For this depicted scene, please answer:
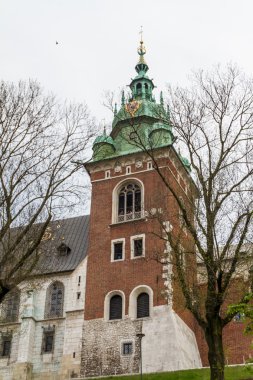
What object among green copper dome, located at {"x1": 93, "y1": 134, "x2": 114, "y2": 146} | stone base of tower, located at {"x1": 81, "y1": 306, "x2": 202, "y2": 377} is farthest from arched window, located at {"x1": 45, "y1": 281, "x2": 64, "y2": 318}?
green copper dome, located at {"x1": 93, "y1": 134, "x2": 114, "y2": 146}

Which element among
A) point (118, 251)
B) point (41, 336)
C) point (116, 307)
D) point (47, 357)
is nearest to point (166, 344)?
point (116, 307)

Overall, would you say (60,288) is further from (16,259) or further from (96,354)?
(16,259)

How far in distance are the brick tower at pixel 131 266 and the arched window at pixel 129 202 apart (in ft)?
0.22

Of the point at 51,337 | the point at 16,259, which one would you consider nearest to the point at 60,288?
the point at 51,337

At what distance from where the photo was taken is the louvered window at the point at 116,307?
35881 millimetres

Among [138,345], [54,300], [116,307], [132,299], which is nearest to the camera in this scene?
[138,345]

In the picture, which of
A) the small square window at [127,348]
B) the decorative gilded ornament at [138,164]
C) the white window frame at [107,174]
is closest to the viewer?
the small square window at [127,348]

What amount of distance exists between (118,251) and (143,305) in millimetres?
4187

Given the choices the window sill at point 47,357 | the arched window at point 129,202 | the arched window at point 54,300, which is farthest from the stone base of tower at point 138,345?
the arched window at point 129,202

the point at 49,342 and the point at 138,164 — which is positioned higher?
the point at 138,164

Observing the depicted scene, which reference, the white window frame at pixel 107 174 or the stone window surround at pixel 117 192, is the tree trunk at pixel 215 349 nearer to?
the stone window surround at pixel 117 192

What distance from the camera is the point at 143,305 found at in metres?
35.7

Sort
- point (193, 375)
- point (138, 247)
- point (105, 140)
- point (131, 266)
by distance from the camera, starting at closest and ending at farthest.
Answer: point (193, 375) → point (131, 266) → point (138, 247) → point (105, 140)

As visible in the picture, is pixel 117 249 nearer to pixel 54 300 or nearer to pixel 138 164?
pixel 54 300
